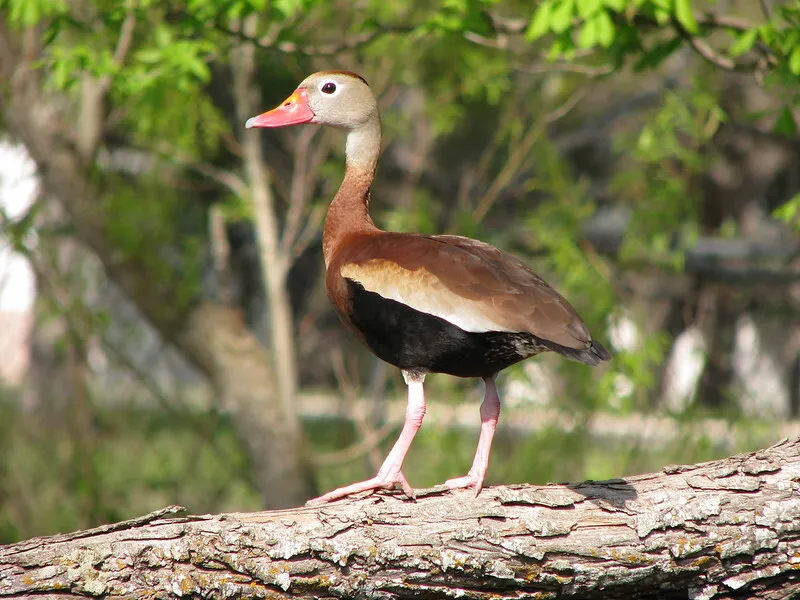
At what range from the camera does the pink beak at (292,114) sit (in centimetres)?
534

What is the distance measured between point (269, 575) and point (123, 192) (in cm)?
549

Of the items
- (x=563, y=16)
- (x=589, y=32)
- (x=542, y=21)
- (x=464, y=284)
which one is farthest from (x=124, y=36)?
(x=464, y=284)

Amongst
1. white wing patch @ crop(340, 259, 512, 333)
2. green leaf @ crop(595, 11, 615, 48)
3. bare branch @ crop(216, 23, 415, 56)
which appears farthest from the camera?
bare branch @ crop(216, 23, 415, 56)

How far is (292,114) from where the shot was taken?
5375 millimetres

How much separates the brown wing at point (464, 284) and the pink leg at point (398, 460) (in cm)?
41

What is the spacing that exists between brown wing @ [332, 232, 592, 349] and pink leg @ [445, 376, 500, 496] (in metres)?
0.54

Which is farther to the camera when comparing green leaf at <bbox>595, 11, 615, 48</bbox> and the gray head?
the gray head

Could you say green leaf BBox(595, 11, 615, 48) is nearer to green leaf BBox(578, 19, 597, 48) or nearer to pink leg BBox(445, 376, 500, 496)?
green leaf BBox(578, 19, 597, 48)

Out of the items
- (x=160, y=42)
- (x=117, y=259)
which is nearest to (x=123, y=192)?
(x=117, y=259)

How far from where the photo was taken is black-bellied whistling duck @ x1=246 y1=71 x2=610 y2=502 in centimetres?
404

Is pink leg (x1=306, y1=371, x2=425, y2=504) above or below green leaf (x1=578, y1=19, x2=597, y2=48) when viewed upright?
below

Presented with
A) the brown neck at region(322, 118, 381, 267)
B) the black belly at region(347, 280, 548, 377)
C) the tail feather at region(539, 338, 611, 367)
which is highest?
the brown neck at region(322, 118, 381, 267)

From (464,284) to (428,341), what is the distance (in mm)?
288

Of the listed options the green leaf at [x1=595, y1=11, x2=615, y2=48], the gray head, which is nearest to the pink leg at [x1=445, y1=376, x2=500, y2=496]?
the gray head
